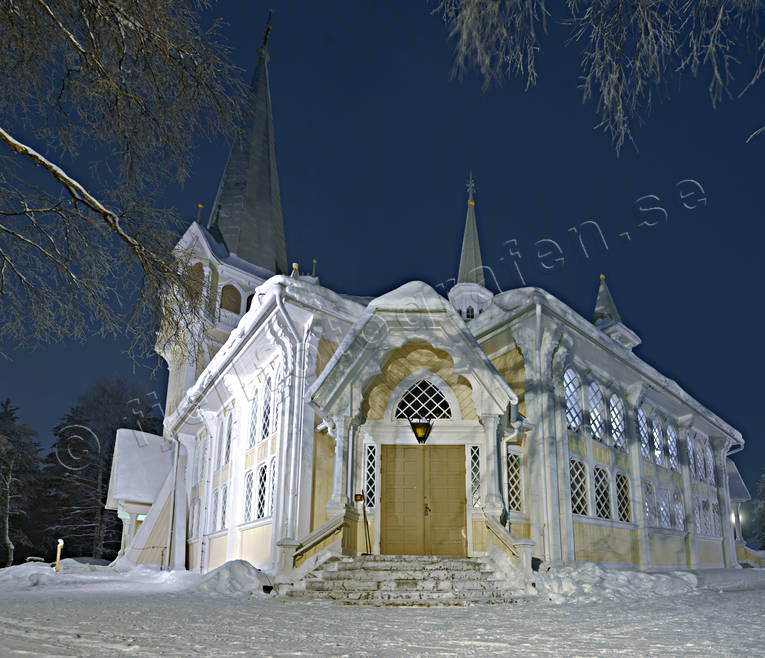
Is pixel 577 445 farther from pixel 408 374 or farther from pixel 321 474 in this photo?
pixel 321 474

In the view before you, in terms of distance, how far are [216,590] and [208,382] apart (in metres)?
8.18

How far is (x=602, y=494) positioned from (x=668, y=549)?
3.39m

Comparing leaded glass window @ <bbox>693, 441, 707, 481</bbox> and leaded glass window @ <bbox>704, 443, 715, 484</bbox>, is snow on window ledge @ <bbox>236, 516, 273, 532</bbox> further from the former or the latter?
leaded glass window @ <bbox>704, 443, 715, 484</bbox>

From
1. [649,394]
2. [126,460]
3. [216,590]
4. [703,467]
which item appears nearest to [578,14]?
[216,590]

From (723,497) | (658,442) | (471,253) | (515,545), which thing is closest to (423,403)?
(515,545)

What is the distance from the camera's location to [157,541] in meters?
21.5

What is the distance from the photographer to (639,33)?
3.78 metres

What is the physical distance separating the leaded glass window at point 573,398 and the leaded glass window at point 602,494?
50.7 inches

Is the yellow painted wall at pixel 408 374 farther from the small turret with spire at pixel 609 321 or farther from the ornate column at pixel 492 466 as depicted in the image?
the small turret with spire at pixel 609 321

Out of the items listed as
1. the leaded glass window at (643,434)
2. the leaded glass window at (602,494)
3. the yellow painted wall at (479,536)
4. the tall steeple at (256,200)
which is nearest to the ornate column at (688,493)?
the leaded glass window at (643,434)

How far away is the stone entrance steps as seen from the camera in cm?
927

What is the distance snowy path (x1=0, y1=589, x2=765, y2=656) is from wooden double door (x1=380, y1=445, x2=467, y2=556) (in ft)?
12.8

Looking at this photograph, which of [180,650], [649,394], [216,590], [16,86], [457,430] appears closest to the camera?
[180,650]

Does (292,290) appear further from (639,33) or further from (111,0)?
(639,33)
